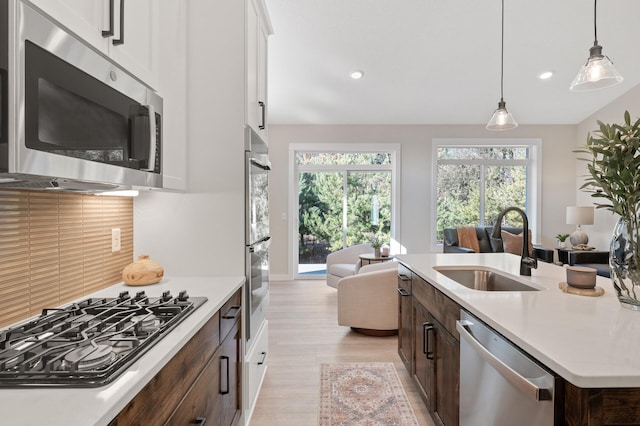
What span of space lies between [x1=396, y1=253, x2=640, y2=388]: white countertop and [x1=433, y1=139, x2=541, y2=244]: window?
4347mm

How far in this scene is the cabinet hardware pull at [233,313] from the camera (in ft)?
5.22

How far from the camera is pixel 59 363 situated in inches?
31.7

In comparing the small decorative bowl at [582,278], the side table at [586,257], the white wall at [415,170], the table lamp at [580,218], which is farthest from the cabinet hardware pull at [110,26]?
the table lamp at [580,218]

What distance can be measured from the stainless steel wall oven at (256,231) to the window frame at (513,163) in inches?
162

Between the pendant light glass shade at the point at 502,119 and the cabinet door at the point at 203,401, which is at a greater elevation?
the pendant light glass shade at the point at 502,119

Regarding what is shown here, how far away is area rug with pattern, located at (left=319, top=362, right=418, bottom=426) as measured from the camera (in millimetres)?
2090

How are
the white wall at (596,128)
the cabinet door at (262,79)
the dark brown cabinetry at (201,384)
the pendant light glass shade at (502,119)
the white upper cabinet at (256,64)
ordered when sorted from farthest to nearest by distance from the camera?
1. the white wall at (596,128)
2. the pendant light glass shade at (502,119)
3. the cabinet door at (262,79)
4. the white upper cabinet at (256,64)
5. the dark brown cabinetry at (201,384)

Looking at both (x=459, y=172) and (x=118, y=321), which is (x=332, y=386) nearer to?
(x=118, y=321)

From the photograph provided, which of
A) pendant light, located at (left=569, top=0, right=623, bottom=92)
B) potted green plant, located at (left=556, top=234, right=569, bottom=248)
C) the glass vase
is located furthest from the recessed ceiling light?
the glass vase

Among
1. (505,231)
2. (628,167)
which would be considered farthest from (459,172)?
(628,167)

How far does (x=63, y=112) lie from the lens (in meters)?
0.88

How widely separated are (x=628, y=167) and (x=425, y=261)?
4.54 feet

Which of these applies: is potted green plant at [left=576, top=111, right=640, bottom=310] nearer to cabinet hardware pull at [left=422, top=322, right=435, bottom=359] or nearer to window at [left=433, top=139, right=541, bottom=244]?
cabinet hardware pull at [left=422, top=322, right=435, bottom=359]

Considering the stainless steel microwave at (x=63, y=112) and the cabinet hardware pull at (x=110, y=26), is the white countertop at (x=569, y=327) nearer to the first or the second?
the stainless steel microwave at (x=63, y=112)
